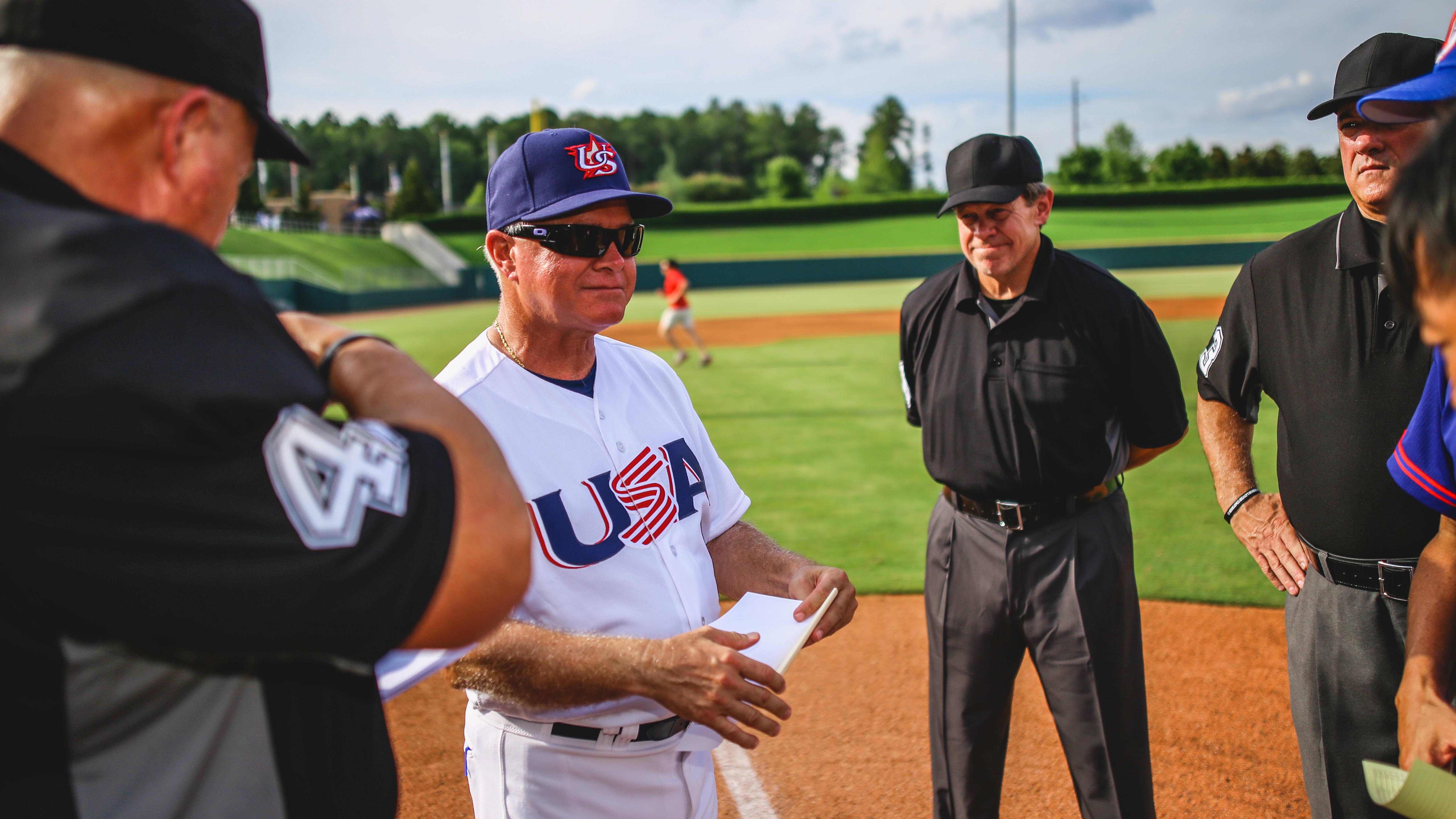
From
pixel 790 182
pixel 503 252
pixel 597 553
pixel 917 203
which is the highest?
pixel 790 182

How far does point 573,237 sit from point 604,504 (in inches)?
27.2

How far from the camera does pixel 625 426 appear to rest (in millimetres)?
2230

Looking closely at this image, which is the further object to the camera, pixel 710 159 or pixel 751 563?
pixel 710 159

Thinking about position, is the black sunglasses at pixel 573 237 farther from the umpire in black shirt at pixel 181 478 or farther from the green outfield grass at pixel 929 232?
the green outfield grass at pixel 929 232

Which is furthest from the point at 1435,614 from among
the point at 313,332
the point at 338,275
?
the point at 338,275

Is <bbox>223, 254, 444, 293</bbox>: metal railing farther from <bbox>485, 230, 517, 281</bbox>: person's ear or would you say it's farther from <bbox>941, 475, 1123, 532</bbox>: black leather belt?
<bbox>941, 475, 1123, 532</bbox>: black leather belt

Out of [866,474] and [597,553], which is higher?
[597,553]

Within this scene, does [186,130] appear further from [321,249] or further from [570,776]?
[321,249]

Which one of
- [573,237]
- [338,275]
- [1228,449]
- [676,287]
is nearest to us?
[573,237]

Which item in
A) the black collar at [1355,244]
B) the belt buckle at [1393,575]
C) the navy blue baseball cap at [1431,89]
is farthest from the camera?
the black collar at [1355,244]

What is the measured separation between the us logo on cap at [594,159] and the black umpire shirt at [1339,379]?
2064 mm

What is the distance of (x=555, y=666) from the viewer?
1809 millimetres

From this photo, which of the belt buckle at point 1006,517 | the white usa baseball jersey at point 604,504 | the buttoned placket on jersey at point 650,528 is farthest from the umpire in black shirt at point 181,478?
the belt buckle at point 1006,517

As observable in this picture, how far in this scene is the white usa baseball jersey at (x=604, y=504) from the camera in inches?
77.8
